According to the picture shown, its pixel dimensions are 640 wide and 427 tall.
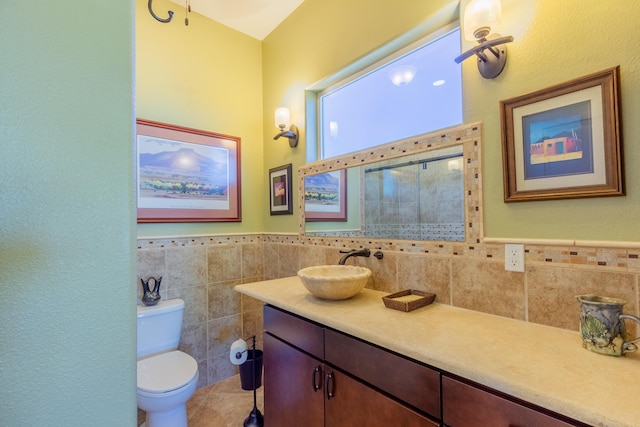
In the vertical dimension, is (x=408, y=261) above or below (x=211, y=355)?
above

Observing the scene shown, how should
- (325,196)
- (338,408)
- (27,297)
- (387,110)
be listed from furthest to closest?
(325,196), (387,110), (338,408), (27,297)

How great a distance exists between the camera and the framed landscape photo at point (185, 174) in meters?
2.12

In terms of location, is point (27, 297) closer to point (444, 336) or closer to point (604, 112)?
point (444, 336)

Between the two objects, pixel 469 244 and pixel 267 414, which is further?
pixel 267 414

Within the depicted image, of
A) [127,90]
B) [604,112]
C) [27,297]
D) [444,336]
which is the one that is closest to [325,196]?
Result: [444,336]

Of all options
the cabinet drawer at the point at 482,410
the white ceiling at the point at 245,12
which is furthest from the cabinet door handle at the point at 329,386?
the white ceiling at the point at 245,12

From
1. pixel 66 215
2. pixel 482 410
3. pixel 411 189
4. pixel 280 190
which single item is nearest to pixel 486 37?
pixel 411 189

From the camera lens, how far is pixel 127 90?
0.57m

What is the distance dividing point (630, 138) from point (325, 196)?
5.11 feet

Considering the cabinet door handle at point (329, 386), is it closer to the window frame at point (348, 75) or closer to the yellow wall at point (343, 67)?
the yellow wall at point (343, 67)

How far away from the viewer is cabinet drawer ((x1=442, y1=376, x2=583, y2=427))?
28.1 inches

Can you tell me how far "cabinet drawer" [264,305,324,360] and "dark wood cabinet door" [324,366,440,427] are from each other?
11cm

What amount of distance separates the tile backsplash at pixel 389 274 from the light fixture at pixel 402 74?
39.2 inches

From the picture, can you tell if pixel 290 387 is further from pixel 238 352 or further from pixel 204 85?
pixel 204 85
